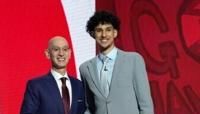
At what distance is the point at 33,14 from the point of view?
326cm

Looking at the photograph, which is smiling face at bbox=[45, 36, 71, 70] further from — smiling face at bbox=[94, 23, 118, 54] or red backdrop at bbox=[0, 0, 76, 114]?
red backdrop at bbox=[0, 0, 76, 114]

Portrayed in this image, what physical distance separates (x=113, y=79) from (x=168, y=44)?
4.70ft

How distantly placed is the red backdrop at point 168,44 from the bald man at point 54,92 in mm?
1366

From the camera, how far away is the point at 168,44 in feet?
10.8

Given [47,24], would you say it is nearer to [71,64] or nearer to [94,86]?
[71,64]

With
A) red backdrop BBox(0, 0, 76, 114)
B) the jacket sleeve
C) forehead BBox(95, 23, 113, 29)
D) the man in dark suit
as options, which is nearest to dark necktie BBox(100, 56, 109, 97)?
the man in dark suit

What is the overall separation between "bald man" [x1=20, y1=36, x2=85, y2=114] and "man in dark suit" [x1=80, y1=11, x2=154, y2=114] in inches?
2.3

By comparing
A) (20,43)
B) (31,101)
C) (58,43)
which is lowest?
(31,101)

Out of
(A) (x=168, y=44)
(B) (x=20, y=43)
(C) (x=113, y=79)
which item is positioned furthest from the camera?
(A) (x=168, y=44)

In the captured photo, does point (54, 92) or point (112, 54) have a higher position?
point (112, 54)

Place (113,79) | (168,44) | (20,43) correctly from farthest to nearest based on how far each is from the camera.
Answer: (168,44) → (20,43) → (113,79)

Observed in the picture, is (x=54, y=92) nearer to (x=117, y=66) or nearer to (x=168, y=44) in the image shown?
(x=117, y=66)

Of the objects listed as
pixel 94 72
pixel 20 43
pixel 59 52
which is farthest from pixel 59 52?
pixel 20 43

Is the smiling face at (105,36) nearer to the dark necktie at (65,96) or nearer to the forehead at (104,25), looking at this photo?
the forehead at (104,25)
